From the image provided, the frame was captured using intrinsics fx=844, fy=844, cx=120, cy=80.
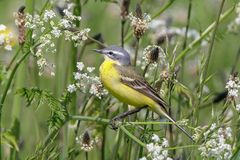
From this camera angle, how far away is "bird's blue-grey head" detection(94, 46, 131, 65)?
445 cm

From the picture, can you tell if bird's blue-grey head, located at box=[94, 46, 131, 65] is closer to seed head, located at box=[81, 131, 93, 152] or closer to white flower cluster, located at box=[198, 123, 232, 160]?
seed head, located at box=[81, 131, 93, 152]

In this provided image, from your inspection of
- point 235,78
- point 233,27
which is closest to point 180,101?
point 233,27

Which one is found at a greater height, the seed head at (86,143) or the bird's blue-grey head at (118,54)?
the bird's blue-grey head at (118,54)

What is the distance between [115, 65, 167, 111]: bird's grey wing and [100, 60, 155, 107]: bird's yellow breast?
0.08 feet

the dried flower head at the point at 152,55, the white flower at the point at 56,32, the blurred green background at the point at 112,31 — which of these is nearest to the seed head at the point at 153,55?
the dried flower head at the point at 152,55

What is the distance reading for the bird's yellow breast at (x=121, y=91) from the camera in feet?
13.7

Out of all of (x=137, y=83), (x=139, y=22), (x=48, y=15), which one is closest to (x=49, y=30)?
(x=48, y=15)

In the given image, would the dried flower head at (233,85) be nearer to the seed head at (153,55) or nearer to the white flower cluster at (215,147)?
the white flower cluster at (215,147)

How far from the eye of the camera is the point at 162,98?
4.12 metres

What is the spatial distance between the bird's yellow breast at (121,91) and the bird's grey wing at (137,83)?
2 cm

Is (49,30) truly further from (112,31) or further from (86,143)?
(112,31)

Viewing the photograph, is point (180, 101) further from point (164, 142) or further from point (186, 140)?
point (164, 142)

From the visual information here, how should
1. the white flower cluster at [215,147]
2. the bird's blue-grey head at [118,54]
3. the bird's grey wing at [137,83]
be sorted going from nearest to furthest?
1. the white flower cluster at [215,147]
2. the bird's grey wing at [137,83]
3. the bird's blue-grey head at [118,54]

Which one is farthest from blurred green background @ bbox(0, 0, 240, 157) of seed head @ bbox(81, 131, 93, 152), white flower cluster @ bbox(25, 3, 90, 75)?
white flower cluster @ bbox(25, 3, 90, 75)
